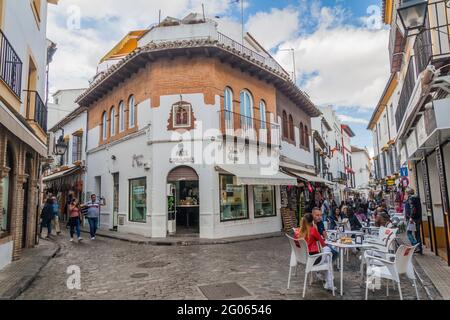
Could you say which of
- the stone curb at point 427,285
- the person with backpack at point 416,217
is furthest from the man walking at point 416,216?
the stone curb at point 427,285

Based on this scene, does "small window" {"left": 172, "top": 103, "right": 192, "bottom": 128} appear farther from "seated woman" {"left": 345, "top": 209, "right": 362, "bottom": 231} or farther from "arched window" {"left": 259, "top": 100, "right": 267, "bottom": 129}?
"seated woman" {"left": 345, "top": 209, "right": 362, "bottom": 231}

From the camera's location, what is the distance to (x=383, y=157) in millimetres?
25938

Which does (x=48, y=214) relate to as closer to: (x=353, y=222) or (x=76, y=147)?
(x=76, y=147)

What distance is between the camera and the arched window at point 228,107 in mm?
14420

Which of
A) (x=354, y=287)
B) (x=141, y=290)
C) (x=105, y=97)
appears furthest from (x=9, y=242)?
(x=105, y=97)

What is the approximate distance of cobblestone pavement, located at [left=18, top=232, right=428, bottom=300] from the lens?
597cm

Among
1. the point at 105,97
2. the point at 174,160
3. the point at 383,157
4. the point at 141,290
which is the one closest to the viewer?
the point at 141,290

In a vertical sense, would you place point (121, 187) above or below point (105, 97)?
below

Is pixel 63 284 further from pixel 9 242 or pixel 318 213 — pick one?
pixel 318 213

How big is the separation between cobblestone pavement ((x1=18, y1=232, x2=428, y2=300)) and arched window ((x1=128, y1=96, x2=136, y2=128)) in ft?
21.1

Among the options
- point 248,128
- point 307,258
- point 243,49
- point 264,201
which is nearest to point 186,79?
point 248,128

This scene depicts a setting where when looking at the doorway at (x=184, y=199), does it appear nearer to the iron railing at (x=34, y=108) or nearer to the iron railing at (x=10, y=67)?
the iron railing at (x=34, y=108)

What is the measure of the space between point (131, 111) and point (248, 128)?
5.92 m

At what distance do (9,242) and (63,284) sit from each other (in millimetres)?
3008
